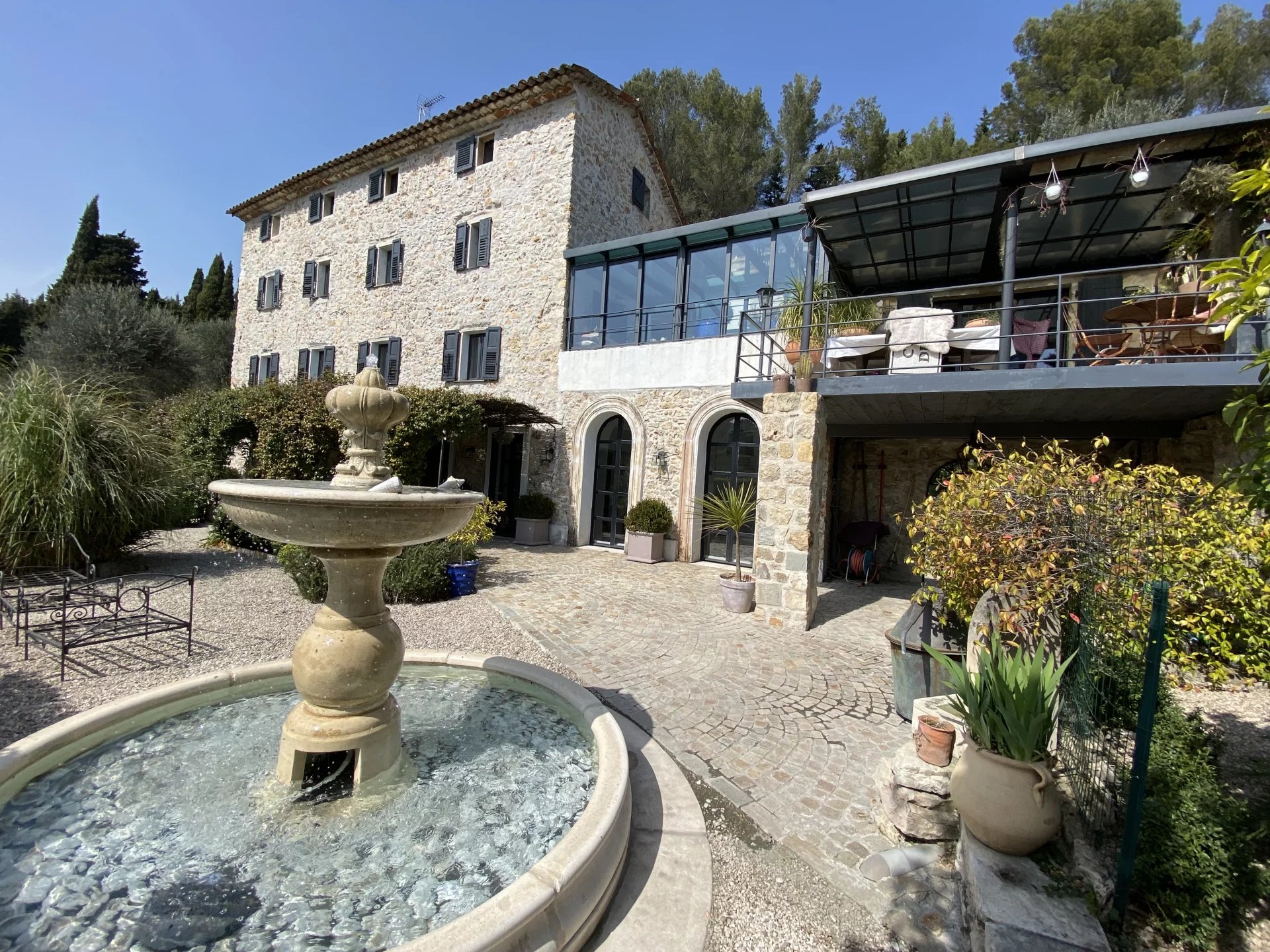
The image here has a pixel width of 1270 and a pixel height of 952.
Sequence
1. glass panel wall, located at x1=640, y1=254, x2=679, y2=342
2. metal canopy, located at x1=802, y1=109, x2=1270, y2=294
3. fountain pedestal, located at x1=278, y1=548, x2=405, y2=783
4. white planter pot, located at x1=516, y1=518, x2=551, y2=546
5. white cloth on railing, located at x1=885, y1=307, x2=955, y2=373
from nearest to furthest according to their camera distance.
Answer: fountain pedestal, located at x1=278, y1=548, x2=405, y2=783
metal canopy, located at x1=802, y1=109, x2=1270, y2=294
white cloth on railing, located at x1=885, y1=307, x2=955, y2=373
glass panel wall, located at x1=640, y1=254, x2=679, y2=342
white planter pot, located at x1=516, y1=518, x2=551, y2=546

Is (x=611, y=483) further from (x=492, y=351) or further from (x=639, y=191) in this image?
(x=639, y=191)

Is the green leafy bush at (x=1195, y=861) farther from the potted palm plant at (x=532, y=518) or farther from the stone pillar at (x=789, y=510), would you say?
the potted palm plant at (x=532, y=518)

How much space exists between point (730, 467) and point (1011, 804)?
360 inches

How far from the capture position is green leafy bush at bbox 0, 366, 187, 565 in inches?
272

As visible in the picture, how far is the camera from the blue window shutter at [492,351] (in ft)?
47.5

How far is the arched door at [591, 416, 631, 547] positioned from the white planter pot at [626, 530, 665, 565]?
4.19ft

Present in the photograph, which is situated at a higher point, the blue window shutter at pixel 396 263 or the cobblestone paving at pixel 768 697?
the blue window shutter at pixel 396 263

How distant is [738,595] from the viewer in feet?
24.1

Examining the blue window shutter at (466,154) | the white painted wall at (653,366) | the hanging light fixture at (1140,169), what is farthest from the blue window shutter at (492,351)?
the hanging light fixture at (1140,169)

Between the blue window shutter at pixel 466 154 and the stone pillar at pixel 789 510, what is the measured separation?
12.9m

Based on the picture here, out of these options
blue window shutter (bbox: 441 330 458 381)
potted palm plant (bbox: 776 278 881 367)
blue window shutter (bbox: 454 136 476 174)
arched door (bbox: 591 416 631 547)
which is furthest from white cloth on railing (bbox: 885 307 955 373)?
blue window shutter (bbox: 454 136 476 174)

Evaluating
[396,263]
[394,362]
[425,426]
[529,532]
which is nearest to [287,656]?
[425,426]

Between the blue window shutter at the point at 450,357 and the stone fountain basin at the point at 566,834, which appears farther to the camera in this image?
the blue window shutter at the point at 450,357

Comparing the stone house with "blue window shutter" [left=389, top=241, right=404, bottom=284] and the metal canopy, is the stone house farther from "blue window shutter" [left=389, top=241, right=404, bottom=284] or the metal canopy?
the metal canopy
